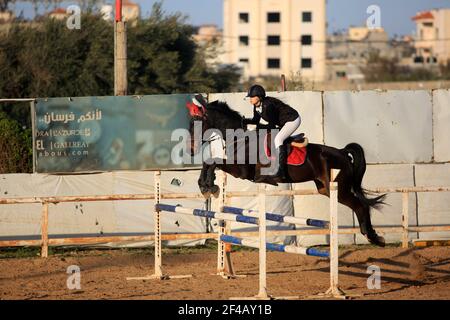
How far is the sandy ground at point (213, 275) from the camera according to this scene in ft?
31.7

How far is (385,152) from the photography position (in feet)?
47.5

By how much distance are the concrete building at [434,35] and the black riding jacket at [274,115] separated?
80.5 m

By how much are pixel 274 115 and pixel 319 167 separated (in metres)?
0.98

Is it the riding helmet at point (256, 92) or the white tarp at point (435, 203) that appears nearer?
the riding helmet at point (256, 92)

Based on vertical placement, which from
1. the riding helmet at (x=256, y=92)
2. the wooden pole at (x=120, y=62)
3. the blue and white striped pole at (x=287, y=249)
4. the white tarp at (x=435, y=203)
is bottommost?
the blue and white striped pole at (x=287, y=249)

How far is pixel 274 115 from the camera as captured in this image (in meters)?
10.7

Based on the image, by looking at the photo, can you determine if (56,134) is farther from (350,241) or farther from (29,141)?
(350,241)

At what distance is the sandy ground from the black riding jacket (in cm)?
207

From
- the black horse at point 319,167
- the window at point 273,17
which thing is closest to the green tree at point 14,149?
the black horse at point 319,167

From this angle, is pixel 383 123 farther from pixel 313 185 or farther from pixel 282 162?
pixel 282 162
